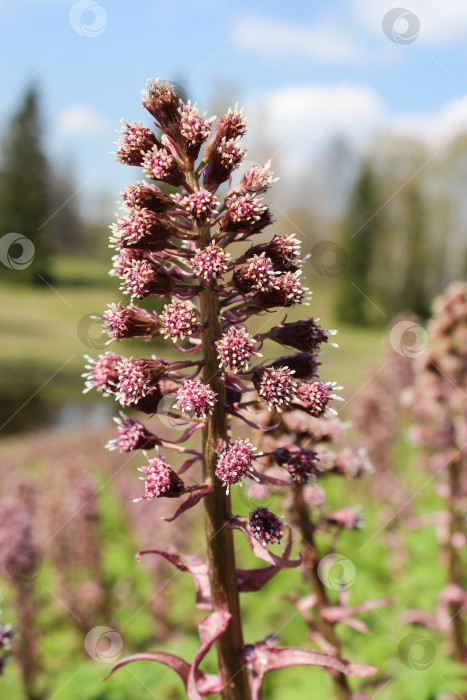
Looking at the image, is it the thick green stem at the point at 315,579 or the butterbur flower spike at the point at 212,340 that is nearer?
the butterbur flower spike at the point at 212,340

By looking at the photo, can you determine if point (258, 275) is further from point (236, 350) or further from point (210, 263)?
point (236, 350)

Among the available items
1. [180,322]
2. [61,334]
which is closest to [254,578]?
[180,322]

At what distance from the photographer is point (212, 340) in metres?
2.33

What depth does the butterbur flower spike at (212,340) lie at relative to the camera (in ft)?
7.30

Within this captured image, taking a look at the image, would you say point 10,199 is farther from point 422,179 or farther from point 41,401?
point 422,179

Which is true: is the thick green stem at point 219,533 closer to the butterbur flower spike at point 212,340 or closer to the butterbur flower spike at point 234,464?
the butterbur flower spike at point 212,340

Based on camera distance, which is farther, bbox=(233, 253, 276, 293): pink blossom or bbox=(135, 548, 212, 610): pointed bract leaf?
bbox=(135, 548, 212, 610): pointed bract leaf

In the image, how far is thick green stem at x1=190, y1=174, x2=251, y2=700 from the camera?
7.65 ft

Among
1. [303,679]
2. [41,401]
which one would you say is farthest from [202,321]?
[41,401]

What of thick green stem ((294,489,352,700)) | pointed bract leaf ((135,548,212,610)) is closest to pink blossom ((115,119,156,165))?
pointed bract leaf ((135,548,212,610))

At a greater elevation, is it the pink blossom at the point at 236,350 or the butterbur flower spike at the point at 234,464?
the pink blossom at the point at 236,350

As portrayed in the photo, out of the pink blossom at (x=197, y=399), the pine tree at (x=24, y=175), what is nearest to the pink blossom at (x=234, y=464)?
the pink blossom at (x=197, y=399)

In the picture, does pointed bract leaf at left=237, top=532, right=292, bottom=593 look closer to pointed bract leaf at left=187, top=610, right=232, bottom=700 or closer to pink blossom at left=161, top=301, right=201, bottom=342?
pointed bract leaf at left=187, top=610, right=232, bottom=700

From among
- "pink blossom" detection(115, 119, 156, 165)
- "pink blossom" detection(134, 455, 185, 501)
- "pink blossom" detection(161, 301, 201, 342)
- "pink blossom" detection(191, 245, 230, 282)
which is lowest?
"pink blossom" detection(134, 455, 185, 501)
